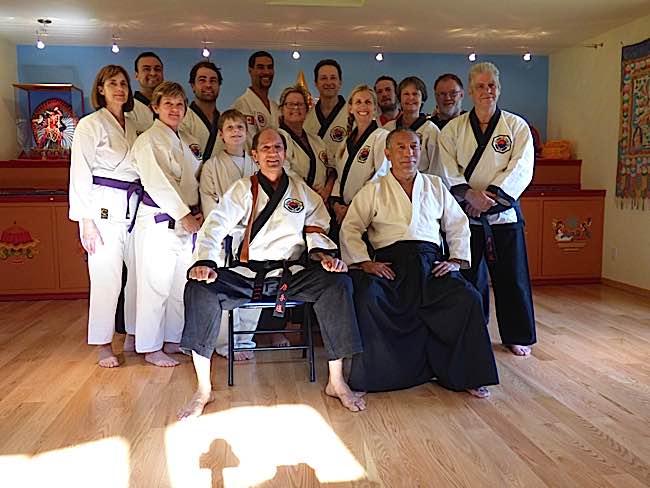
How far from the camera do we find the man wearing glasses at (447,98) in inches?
143

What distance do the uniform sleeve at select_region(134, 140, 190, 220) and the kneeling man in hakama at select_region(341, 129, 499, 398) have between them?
81cm

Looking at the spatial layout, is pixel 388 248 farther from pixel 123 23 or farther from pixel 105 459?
pixel 123 23

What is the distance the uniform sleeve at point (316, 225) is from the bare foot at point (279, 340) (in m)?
0.80

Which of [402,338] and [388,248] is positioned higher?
[388,248]

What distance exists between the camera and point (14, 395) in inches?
107

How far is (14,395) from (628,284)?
4582mm

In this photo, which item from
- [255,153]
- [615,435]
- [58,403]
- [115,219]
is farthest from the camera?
[115,219]

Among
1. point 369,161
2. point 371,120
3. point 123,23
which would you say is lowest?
Result: point 369,161

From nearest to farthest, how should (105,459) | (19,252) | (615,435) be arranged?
(105,459)
(615,435)
(19,252)

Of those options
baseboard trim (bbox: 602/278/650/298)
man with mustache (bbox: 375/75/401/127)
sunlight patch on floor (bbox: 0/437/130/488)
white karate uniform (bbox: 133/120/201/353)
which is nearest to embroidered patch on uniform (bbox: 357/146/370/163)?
man with mustache (bbox: 375/75/401/127)

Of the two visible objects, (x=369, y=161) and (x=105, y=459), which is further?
(x=369, y=161)

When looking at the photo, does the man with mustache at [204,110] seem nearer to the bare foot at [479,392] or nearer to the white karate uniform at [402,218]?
the white karate uniform at [402,218]

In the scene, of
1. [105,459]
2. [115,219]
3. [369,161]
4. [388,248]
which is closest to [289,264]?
[388,248]

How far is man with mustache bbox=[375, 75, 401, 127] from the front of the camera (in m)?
3.68
